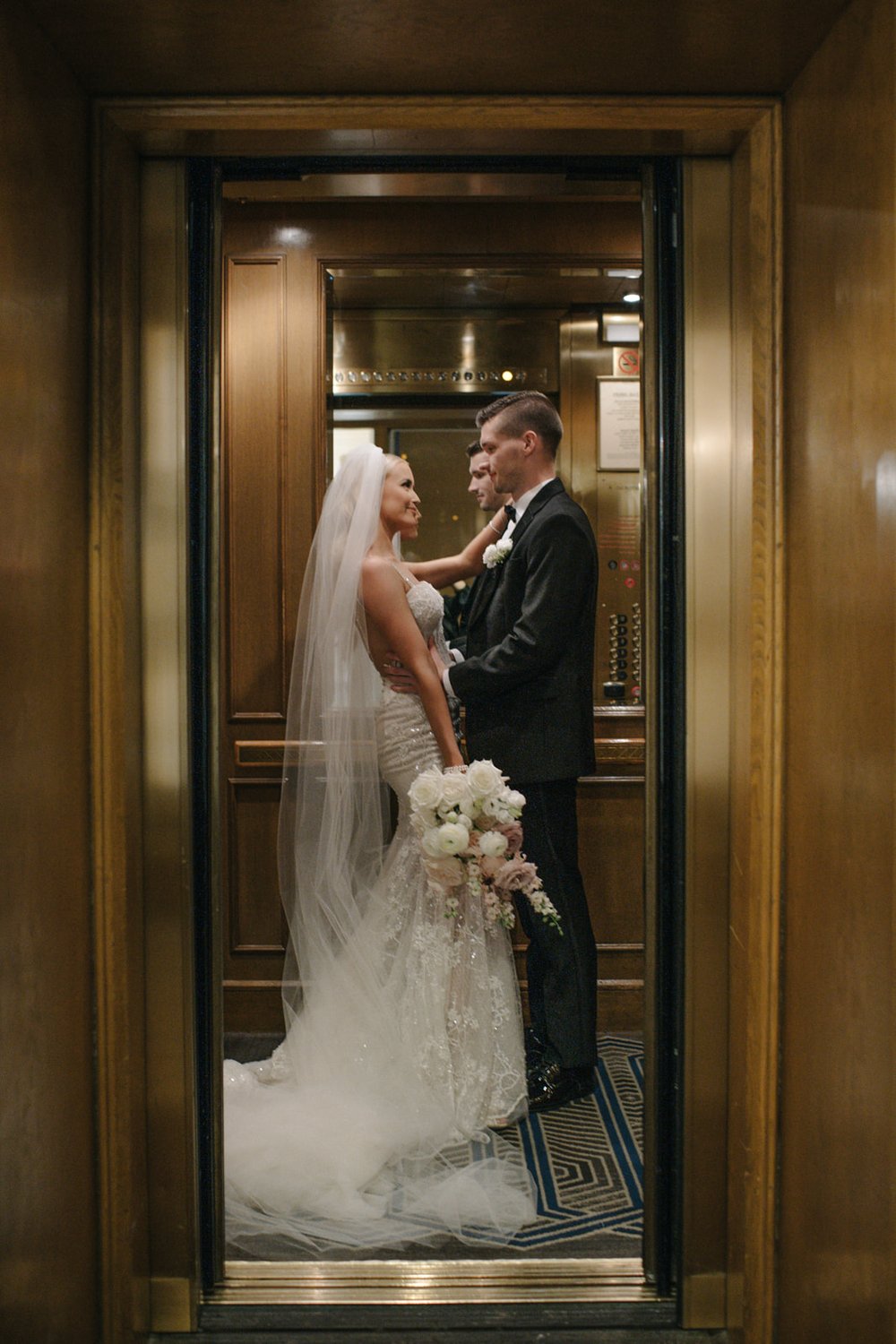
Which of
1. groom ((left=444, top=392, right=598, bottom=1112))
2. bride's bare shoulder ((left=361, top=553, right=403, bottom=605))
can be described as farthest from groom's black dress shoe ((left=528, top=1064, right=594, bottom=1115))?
bride's bare shoulder ((left=361, top=553, right=403, bottom=605))

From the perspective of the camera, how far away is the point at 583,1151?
9.71 ft

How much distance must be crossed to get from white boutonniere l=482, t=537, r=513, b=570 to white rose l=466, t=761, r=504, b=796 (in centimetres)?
75

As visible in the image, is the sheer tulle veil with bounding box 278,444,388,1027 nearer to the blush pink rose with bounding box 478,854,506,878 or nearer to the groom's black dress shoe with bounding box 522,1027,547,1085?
the blush pink rose with bounding box 478,854,506,878

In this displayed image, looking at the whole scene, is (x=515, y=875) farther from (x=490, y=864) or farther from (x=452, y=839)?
(x=452, y=839)

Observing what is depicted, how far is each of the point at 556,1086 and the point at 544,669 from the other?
1266 mm

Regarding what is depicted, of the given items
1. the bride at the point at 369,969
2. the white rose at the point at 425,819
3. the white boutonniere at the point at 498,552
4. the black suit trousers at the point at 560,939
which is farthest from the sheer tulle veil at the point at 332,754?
the black suit trousers at the point at 560,939

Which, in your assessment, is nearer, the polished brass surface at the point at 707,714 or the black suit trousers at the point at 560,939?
the polished brass surface at the point at 707,714

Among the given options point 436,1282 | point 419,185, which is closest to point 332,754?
point 436,1282

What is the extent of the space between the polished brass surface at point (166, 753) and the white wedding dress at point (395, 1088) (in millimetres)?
411

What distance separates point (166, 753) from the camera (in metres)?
2.14

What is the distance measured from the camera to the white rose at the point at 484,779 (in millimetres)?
3025

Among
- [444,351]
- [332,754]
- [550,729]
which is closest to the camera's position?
[332,754]

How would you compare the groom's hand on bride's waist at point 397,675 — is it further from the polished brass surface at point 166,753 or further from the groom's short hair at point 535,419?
the polished brass surface at point 166,753

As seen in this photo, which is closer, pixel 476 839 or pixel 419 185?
pixel 419 185
